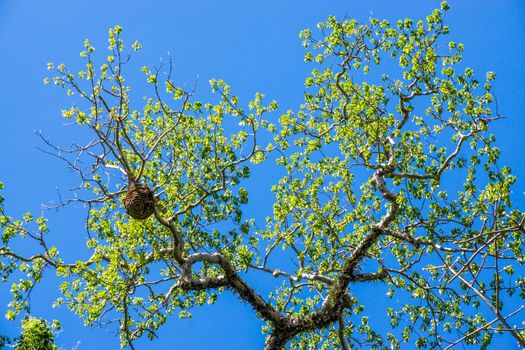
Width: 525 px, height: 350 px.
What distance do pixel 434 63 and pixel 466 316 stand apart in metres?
5.71

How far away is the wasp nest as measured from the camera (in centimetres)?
1022

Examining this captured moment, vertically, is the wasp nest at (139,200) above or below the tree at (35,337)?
above

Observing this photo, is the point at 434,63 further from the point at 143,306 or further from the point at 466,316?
the point at 143,306

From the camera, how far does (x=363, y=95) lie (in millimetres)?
14641

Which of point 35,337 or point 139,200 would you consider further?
point 35,337

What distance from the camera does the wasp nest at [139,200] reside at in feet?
33.5

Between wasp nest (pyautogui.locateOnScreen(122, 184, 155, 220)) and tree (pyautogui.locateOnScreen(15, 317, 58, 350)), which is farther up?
wasp nest (pyautogui.locateOnScreen(122, 184, 155, 220))

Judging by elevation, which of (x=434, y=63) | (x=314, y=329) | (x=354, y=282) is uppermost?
(x=434, y=63)

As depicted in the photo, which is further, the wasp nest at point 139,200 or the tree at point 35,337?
the tree at point 35,337

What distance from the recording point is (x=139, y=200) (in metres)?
10.2

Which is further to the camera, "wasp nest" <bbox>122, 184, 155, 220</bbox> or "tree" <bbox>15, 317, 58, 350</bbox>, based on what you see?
"tree" <bbox>15, 317, 58, 350</bbox>

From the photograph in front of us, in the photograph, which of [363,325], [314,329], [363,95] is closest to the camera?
[314,329]

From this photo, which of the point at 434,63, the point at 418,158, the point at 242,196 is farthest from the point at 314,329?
the point at 434,63

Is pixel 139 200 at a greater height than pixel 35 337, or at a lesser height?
greater
